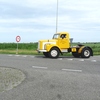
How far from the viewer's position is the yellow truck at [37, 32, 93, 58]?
20.8 meters

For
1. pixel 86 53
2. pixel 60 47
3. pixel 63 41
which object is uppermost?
pixel 63 41

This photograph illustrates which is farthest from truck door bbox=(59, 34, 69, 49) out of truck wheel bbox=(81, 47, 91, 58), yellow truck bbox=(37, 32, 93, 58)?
truck wheel bbox=(81, 47, 91, 58)

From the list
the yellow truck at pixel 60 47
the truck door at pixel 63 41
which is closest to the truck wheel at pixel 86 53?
the yellow truck at pixel 60 47

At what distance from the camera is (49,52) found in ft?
68.2

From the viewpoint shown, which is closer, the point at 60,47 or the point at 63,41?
the point at 60,47

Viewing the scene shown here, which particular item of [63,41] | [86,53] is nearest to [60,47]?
[63,41]

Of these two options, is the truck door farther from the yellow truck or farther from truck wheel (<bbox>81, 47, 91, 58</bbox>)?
truck wheel (<bbox>81, 47, 91, 58</bbox>)

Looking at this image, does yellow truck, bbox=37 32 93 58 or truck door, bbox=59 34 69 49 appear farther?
truck door, bbox=59 34 69 49

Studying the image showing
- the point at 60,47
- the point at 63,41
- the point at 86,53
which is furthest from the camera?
the point at 86,53

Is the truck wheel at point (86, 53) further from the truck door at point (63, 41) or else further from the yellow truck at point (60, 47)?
the truck door at point (63, 41)

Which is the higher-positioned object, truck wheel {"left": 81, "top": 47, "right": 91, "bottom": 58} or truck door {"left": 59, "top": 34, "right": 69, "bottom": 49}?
truck door {"left": 59, "top": 34, "right": 69, "bottom": 49}

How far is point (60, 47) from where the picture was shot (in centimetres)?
2142

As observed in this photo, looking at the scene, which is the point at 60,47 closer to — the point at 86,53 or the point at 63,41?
the point at 63,41

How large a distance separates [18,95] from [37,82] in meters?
1.97
